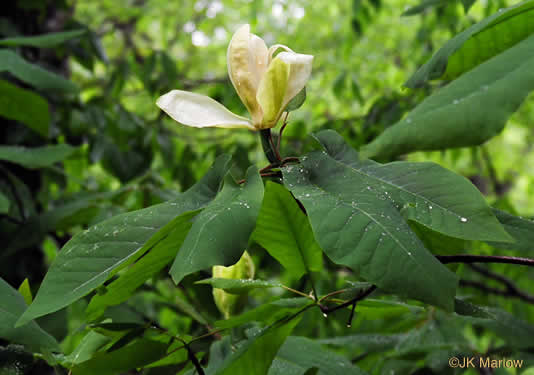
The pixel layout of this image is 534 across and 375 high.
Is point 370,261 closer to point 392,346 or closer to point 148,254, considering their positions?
point 148,254

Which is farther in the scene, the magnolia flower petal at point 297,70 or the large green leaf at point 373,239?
the magnolia flower petal at point 297,70

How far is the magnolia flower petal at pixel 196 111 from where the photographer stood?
1.51 ft

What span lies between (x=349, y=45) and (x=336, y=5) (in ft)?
6.75

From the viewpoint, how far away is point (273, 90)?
46 centimetres

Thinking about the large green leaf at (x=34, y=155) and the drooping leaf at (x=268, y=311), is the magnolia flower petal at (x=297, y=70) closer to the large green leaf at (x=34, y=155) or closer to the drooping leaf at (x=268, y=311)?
the drooping leaf at (x=268, y=311)

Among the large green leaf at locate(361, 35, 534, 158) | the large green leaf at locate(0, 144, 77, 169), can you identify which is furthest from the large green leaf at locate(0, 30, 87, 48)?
the large green leaf at locate(361, 35, 534, 158)

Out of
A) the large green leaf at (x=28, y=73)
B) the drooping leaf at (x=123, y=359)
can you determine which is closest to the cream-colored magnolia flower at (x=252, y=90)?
the drooping leaf at (x=123, y=359)

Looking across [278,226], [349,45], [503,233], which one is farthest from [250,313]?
[349,45]

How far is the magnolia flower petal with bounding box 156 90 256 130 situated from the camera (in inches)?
18.2

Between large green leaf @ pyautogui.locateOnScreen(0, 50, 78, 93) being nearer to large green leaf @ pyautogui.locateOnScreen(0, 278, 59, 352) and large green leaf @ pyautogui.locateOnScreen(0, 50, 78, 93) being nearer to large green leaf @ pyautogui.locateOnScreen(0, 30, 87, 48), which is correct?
large green leaf @ pyautogui.locateOnScreen(0, 30, 87, 48)

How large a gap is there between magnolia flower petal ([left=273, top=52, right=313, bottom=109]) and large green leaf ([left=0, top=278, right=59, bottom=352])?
1.03ft

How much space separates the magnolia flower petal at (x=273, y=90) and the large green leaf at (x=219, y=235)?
0.37 ft

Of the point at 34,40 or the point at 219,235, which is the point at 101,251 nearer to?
the point at 219,235

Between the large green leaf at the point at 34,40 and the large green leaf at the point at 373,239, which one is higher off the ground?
the large green leaf at the point at 34,40
